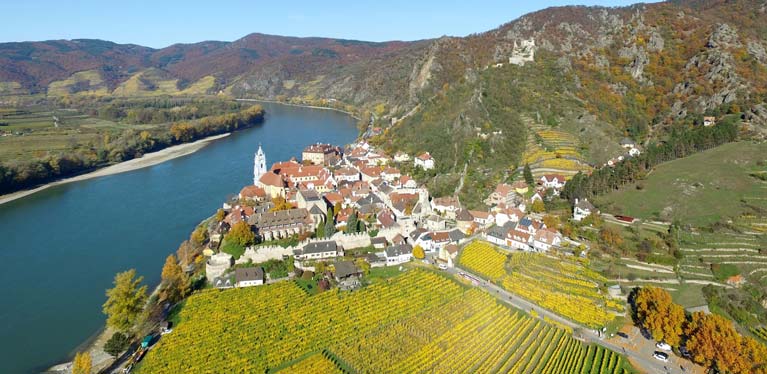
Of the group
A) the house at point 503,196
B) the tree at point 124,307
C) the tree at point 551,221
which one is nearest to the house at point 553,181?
the house at point 503,196

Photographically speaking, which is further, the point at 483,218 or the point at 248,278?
the point at 483,218

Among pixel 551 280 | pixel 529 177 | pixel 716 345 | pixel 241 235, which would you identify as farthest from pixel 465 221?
pixel 716 345

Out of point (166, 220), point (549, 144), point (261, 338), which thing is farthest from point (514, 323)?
point (166, 220)

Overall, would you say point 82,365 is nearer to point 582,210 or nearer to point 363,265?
point 363,265

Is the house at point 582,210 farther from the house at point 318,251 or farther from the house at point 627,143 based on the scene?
the house at point 627,143

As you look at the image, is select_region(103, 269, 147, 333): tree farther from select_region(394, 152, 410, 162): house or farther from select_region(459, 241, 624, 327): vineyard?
select_region(394, 152, 410, 162): house

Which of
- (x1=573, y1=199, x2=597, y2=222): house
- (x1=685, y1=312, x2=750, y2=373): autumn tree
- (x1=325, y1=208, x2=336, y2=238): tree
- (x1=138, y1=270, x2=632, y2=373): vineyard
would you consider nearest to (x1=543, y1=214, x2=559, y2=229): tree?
(x1=573, y1=199, x2=597, y2=222): house
